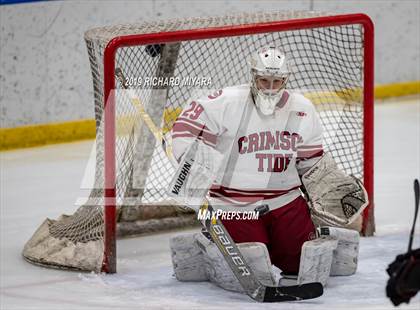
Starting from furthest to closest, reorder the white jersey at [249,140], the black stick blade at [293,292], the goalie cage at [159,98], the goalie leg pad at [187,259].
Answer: the goalie cage at [159,98] < the goalie leg pad at [187,259] < the white jersey at [249,140] < the black stick blade at [293,292]

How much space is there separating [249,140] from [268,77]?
0.79 ft

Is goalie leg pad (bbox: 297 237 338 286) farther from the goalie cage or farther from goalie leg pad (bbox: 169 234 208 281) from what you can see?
the goalie cage

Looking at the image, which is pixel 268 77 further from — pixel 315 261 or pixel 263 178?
pixel 315 261

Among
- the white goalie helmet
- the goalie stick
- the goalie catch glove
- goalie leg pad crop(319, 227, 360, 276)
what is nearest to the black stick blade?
the goalie stick

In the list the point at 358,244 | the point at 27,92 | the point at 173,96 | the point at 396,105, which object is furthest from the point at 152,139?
the point at 396,105

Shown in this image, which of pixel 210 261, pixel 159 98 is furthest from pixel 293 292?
pixel 159 98

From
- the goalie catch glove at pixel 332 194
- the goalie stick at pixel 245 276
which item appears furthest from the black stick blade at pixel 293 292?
the goalie catch glove at pixel 332 194

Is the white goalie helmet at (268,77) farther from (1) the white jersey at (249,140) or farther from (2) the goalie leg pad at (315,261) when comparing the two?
(2) the goalie leg pad at (315,261)

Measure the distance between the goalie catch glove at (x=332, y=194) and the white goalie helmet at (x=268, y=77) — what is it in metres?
0.33

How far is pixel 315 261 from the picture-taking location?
491cm

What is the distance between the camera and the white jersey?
16.3 feet

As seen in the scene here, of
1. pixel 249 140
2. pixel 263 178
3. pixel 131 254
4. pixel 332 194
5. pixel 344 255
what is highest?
pixel 249 140

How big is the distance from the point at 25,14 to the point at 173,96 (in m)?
1.07

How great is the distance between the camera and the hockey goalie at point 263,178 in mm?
4922
